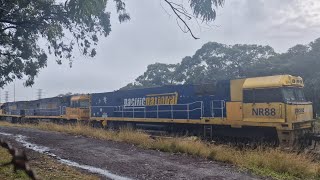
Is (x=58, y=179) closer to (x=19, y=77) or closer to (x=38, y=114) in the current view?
(x=19, y=77)

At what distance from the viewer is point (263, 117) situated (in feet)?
53.2

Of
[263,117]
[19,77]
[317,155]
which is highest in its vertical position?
[19,77]

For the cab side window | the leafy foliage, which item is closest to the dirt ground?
the cab side window

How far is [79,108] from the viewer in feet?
108

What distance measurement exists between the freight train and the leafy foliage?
720cm

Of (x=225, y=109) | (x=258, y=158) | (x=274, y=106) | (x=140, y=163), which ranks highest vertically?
(x=274, y=106)

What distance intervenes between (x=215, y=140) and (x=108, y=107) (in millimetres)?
11863

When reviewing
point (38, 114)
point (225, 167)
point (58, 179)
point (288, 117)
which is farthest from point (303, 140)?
point (38, 114)

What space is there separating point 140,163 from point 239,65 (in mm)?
34801

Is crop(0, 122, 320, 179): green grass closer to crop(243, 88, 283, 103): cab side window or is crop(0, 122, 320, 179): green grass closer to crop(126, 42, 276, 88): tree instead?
crop(243, 88, 283, 103): cab side window

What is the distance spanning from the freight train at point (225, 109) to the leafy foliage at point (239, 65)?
7200 millimetres

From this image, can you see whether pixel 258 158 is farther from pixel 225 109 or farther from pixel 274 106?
pixel 225 109

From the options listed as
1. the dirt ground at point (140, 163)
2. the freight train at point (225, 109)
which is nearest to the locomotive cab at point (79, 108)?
the freight train at point (225, 109)

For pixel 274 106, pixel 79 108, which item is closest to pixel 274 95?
pixel 274 106
